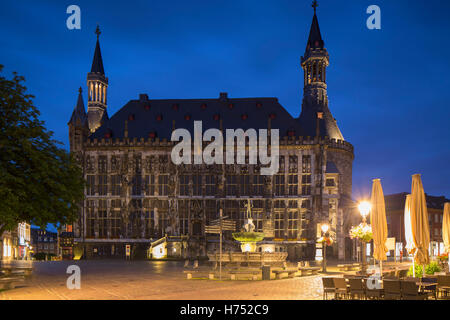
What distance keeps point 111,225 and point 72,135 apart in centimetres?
1367

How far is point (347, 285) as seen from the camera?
19734mm

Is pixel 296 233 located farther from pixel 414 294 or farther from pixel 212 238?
pixel 414 294

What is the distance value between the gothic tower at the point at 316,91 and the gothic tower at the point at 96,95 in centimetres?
3143

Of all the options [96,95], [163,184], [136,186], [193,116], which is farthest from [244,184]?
[96,95]

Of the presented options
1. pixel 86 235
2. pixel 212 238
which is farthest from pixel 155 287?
pixel 86 235

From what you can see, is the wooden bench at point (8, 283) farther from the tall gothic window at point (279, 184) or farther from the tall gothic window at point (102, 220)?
the tall gothic window at point (279, 184)

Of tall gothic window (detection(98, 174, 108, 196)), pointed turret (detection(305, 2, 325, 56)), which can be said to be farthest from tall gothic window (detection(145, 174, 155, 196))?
pointed turret (detection(305, 2, 325, 56))

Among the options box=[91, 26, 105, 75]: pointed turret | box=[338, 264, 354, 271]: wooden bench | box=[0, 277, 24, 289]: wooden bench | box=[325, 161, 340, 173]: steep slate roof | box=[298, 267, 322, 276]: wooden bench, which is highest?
box=[91, 26, 105, 75]: pointed turret

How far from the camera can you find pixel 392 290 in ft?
55.3

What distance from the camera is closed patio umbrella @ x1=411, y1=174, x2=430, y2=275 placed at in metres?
18.7

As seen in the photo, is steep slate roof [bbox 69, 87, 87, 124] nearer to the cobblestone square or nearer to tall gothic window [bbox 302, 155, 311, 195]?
tall gothic window [bbox 302, 155, 311, 195]

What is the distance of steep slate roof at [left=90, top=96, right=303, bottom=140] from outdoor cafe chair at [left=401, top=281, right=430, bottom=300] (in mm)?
49177

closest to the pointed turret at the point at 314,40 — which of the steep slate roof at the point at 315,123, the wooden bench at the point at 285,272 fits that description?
the steep slate roof at the point at 315,123

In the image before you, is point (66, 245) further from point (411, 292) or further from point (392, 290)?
point (411, 292)
